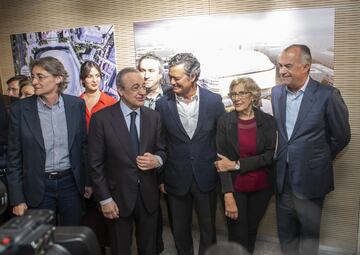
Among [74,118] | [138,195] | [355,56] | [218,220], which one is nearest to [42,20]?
[74,118]

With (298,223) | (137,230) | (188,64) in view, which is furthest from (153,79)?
(298,223)

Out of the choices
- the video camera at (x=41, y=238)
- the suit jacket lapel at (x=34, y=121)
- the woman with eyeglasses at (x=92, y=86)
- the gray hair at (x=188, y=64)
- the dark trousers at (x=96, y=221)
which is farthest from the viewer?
the woman with eyeglasses at (x=92, y=86)

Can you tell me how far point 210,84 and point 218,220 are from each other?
1.39 meters

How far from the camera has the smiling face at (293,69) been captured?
2588mm

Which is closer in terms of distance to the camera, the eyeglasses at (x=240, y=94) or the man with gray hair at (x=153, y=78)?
the eyeglasses at (x=240, y=94)

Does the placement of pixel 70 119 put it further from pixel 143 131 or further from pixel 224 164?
pixel 224 164

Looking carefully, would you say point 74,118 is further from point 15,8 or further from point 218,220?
point 15,8

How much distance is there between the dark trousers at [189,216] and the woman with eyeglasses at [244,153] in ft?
0.54

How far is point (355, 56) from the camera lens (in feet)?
8.71

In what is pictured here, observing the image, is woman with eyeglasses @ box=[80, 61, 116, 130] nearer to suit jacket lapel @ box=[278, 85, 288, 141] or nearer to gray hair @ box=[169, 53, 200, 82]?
gray hair @ box=[169, 53, 200, 82]

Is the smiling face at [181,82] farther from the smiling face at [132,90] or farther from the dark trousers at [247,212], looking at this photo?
the dark trousers at [247,212]

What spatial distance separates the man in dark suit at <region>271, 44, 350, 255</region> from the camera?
97.8 inches

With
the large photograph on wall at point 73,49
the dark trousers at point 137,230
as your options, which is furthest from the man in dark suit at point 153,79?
the dark trousers at point 137,230

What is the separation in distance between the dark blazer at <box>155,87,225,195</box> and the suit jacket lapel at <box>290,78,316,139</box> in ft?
2.03
